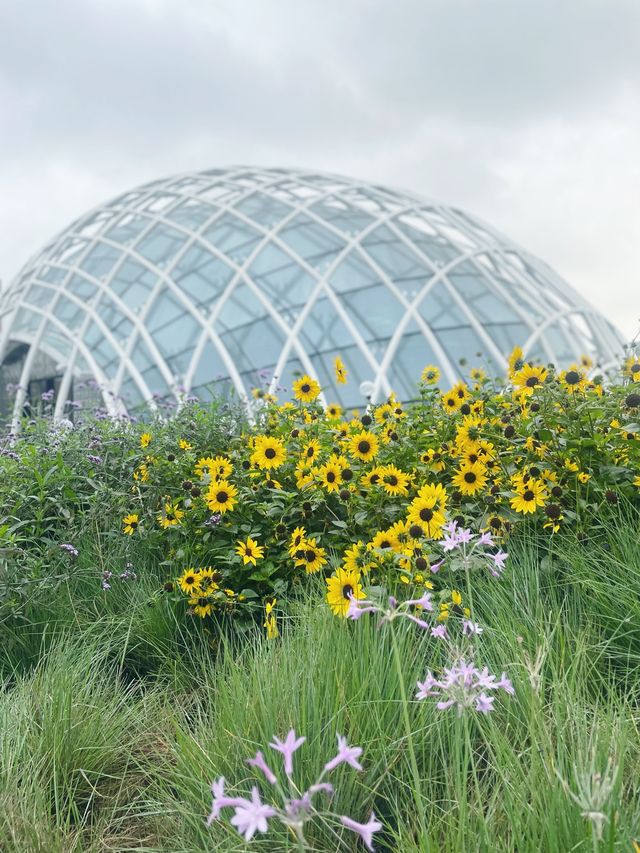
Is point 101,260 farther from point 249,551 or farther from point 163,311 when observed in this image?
point 249,551

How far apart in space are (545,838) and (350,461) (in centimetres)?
281

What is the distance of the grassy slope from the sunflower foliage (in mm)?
275

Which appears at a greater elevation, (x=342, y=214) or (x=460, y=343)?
(x=342, y=214)

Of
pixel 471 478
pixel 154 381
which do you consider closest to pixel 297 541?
pixel 471 478

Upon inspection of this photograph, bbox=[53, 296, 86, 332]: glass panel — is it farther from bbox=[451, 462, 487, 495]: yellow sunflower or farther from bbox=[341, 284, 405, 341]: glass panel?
bbox=[451, 462, 487, 495]: yellow sunflower

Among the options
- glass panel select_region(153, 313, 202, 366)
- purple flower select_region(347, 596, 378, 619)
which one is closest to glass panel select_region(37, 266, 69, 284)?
glass panel select_region(153, 313, 202, 366)

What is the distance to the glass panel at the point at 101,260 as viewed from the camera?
19.4 m

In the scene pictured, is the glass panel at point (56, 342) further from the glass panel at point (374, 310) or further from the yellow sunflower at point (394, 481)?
the yellow sunflower at point (394, 481)

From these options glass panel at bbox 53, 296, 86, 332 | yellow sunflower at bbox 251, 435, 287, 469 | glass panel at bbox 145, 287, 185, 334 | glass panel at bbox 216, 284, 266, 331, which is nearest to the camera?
yellow sunflower at bbox 251, 435, 287, 469

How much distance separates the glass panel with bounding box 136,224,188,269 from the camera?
1847 cm

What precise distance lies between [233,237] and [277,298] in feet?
8.69

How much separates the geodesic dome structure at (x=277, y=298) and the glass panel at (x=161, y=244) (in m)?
0.06

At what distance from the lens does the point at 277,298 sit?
16641 mm

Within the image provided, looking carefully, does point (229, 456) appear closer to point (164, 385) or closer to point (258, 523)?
point (258, 523)
